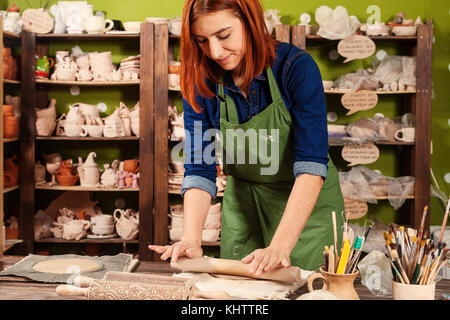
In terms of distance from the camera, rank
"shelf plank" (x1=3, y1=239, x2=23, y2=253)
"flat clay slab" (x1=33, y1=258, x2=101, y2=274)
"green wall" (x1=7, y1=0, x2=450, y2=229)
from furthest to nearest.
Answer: "green wall" (x1=7, y1=0, x2=450, y2=229)
"shelf plank" (x1=3, y1=239, x2=23, y2=253)
"flat clay slab" (x1=33, y1=258, x2=101, y2=274)

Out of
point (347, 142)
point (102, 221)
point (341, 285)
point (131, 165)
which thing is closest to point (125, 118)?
point (131, 165)

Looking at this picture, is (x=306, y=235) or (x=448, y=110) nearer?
(x=306, y=235)

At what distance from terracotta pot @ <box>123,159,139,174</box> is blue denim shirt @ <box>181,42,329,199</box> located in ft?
7.10

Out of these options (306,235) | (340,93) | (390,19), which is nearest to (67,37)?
(340,93)

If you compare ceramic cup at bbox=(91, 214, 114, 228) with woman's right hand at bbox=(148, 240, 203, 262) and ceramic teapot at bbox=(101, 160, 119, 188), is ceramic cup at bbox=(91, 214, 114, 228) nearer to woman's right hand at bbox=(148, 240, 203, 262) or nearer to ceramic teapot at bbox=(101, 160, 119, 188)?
ceramic teapot at bbox=(101, 160, 119, 188)

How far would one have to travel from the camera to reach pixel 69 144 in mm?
4281

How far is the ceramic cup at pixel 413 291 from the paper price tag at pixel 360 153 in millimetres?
2728

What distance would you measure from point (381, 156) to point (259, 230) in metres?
2.45

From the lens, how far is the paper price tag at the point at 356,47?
3.82 meters

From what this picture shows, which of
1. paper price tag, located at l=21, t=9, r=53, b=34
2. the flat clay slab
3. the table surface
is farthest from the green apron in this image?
paper price tag, located at l=21, t=9, r=53, b=34

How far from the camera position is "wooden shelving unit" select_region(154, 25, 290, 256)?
3836 mm

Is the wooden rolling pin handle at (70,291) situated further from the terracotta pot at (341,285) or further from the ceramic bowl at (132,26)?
the ceramic bowl at (132,26)

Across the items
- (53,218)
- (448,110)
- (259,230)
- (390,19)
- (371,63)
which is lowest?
(53,218)
